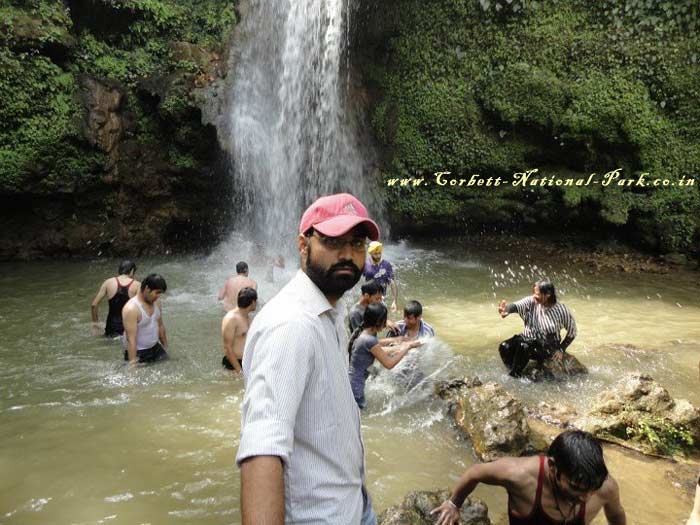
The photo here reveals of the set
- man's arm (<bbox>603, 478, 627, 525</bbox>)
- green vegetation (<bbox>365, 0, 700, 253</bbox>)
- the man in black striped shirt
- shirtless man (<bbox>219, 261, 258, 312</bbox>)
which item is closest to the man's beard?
man's arm (<bbox>603, 478, 627, 525</bbox>)

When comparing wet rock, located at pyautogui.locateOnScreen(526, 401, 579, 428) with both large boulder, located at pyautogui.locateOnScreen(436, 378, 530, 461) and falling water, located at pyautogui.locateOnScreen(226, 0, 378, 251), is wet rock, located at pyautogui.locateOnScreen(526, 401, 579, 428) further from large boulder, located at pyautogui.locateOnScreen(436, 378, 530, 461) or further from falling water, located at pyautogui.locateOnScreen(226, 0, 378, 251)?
falling water, located at pyautogui.locateOnScreen(226, 0, 378, 251)

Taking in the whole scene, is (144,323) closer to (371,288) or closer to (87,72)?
(371,288)

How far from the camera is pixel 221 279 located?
12125 millimetres

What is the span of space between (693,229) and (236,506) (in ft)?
45.5

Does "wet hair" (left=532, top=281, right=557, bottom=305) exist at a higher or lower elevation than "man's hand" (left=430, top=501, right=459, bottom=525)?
higher

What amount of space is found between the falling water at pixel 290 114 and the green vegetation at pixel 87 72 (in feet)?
4.20

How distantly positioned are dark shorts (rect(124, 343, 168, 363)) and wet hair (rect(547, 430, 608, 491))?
18.4 feet

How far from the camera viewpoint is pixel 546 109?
1410 cm

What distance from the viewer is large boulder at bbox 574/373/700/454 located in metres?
4.84

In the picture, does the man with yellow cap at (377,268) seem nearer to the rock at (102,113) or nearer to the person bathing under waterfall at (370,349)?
the person bathing under waterfall at (370,349)

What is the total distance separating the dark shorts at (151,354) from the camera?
677cm

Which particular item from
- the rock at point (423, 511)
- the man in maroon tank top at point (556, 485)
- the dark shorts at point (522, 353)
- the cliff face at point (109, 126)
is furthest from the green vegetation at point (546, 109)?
the man in maroon tank top at point (556, 485)

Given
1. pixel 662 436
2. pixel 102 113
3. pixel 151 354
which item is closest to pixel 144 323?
pixel 151 354

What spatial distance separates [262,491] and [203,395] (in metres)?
5.22
